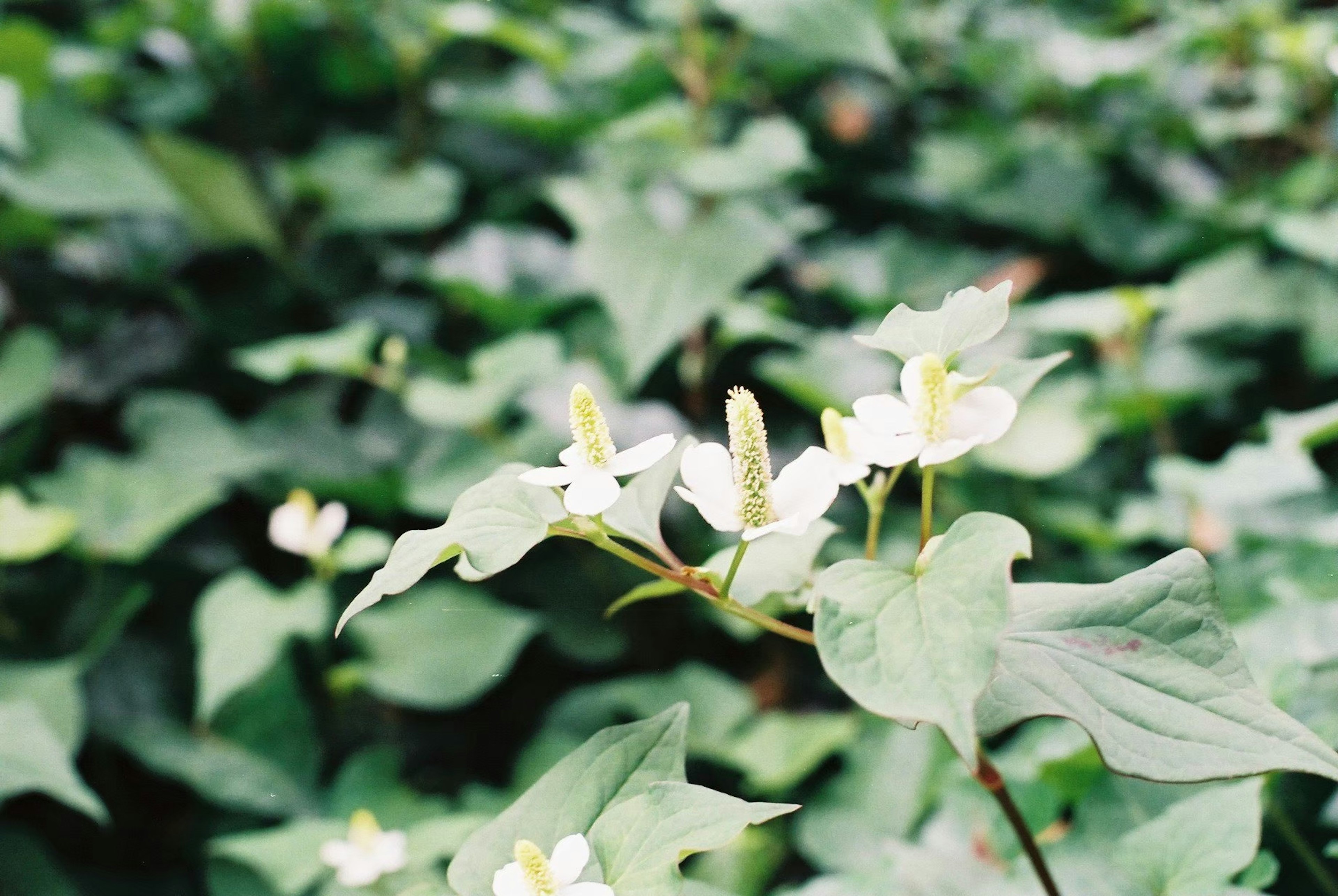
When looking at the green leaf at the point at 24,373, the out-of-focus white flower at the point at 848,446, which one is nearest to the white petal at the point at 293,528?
the green leaf at the point at 24,373

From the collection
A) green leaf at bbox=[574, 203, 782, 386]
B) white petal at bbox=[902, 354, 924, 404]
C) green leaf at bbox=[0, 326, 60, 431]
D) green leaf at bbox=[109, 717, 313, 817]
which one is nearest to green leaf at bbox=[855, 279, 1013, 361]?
white petal at bbox=[902, 354, 924, 404]

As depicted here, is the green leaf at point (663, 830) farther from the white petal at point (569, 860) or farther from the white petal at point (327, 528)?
the white petal at point (327, 528)

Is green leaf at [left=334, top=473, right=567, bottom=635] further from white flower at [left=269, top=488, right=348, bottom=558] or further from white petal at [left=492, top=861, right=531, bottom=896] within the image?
white flower at [left=269, top=488, right=348, bottom=558]

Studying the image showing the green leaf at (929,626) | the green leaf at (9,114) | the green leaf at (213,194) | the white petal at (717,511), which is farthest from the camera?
the green leaf at (213,194)

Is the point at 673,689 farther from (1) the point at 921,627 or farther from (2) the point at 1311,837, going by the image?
(1) the point at 921,627

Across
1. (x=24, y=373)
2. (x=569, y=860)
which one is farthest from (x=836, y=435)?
(x=24, y=373)

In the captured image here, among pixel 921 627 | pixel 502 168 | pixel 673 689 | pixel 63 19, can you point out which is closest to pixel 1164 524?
pixel 673 689
